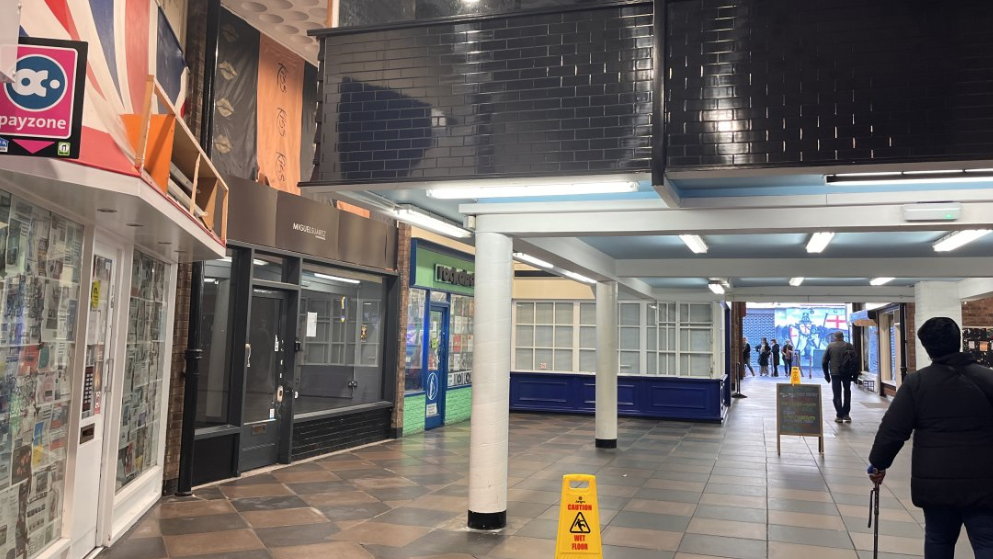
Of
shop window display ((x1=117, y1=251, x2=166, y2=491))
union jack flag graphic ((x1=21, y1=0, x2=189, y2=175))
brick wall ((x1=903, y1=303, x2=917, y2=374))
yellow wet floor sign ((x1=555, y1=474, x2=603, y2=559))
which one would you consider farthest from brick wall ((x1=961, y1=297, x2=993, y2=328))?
union jack flag graphic ((x1=21, y1=0, x2=189, y2=175))

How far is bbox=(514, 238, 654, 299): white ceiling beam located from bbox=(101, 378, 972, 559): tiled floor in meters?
2.60

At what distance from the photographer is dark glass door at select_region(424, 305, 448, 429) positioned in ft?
41.8

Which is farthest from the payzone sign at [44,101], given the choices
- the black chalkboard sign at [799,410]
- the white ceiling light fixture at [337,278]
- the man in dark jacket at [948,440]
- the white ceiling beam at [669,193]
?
the black chalkboard sign at [799,410]

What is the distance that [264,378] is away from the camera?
358 inches

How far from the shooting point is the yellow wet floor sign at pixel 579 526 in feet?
15.2

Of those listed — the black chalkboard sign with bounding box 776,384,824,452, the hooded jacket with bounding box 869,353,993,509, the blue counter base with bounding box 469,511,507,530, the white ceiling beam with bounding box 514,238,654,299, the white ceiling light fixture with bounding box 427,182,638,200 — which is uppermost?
the white ceiling light fixture with bounding box 427,182,638,200

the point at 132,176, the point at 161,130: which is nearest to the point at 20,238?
the point at 132,176

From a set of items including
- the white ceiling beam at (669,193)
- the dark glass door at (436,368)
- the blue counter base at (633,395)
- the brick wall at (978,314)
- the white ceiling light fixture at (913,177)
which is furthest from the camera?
the brick wall at (978,314)

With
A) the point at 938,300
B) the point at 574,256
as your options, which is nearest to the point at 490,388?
the point at 574,256

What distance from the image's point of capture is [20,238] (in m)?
4.12

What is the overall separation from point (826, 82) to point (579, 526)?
3339 mm

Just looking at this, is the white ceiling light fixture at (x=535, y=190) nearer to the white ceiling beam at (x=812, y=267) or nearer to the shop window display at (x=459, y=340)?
the white ceiling beam at (x=812, y=267)

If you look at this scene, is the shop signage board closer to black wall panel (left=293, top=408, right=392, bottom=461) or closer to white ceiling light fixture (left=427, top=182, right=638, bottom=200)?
black wall panel (left=293, top=408, right=392, bottom=461)

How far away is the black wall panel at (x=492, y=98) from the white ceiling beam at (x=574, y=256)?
1.68 metres
